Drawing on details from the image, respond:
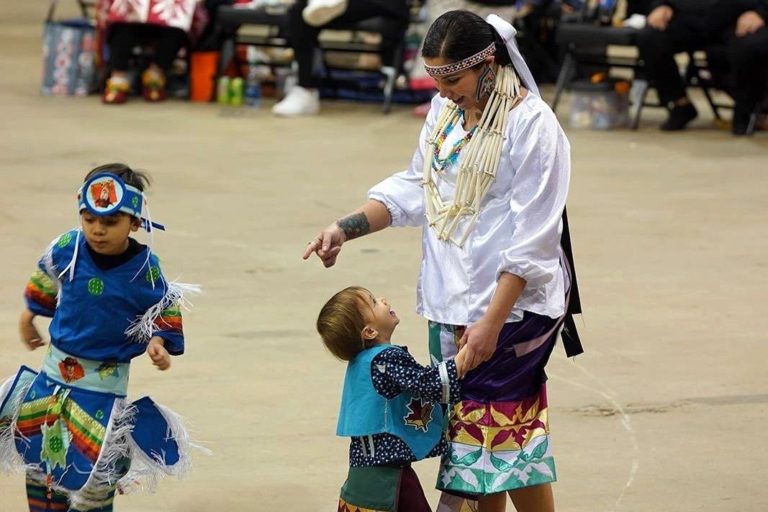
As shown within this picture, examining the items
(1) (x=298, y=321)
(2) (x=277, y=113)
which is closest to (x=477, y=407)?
(1) (x=298, y=321)

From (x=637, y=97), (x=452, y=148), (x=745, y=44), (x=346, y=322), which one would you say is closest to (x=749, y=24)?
(x=745, y=44)

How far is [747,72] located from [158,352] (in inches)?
274

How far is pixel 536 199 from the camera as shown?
3258mm

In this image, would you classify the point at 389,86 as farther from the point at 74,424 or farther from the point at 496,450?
the point at 496,450

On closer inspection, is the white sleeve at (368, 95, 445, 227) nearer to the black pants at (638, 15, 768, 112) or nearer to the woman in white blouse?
the woman in white blouse

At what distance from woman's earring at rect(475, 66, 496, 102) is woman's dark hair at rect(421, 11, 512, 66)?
0.05 metres

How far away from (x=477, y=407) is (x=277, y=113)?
7.58m

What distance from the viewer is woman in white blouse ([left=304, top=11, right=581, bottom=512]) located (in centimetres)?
327

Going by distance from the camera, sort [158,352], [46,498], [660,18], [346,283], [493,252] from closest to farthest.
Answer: [493,252] → [158,352] → [46,498] → [346,283] → [660,18]

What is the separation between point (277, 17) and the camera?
424 inches

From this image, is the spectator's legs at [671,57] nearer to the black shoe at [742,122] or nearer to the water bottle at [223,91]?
the black shoe at [742,122]

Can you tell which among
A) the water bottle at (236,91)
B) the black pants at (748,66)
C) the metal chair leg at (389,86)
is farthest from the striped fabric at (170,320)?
the water bottle at (236,91)

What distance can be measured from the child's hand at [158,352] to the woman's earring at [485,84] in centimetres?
99

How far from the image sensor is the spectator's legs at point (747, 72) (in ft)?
30.9
